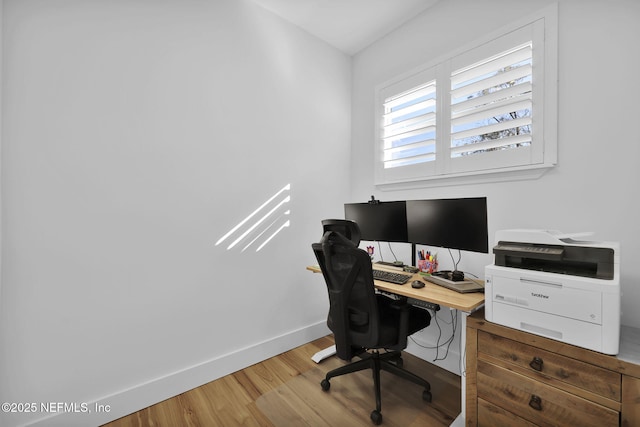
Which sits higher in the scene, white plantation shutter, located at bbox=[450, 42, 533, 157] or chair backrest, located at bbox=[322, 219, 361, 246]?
white plantation shutter, located at bbox=[450, 42, 533, 157]

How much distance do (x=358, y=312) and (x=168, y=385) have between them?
1414 mm

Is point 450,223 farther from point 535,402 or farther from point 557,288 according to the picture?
point 535,402

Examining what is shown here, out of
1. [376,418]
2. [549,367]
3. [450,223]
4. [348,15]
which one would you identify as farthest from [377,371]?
[348,15]

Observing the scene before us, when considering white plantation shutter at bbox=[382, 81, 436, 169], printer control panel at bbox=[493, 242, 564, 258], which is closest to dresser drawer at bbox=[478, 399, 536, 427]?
printer control panel at bbox=[493, 242, 564, 258]

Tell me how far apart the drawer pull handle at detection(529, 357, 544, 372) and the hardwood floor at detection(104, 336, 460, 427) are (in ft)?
2.30

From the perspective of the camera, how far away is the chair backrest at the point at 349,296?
1.60 m

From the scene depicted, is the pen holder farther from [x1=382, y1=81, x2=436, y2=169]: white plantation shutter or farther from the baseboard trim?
the baseboard trim

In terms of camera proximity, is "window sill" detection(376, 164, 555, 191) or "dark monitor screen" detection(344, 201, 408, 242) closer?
"window sill" detection(376, 164, 555, 191)

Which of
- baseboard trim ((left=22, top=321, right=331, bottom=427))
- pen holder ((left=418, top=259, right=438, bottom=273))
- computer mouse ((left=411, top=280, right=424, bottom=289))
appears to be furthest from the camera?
pen holder ((left=418, top=259, right=438, bottom=273))

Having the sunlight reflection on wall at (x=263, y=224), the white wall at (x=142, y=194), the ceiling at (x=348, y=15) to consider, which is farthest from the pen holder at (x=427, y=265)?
the ceiling at (x=348, y=15)

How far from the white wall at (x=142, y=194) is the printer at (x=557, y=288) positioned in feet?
5.54

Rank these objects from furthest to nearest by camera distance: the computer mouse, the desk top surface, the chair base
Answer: the chair base → the computer mouse → the desk top surface

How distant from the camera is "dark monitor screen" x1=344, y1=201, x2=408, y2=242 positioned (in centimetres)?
221

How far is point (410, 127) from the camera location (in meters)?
2.44
